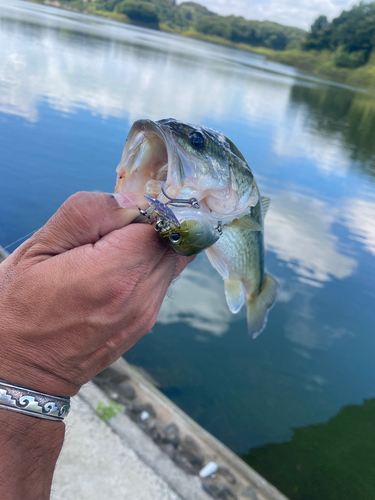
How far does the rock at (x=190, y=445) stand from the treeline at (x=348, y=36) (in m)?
78.6

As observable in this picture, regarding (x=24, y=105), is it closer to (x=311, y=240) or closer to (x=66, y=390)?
(x=311, y=240)

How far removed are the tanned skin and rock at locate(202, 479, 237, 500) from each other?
1663 mm

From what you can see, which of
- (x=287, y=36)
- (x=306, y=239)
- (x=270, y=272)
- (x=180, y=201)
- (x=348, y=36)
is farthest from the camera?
(x=287, y=36)

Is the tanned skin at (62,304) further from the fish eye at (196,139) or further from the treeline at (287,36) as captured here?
the treeline at (287,36)

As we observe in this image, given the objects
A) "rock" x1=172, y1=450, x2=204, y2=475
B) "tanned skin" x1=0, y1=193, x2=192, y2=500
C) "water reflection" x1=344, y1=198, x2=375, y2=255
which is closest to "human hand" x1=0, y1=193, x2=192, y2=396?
"tanned skin" x1=0, y1=193, x2=192, y2=500

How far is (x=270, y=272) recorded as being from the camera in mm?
5996

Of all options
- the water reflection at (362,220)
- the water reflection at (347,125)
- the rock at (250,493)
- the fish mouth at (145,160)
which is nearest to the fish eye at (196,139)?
the fish mouth at (145,160)

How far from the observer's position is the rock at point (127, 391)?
9.74 feet

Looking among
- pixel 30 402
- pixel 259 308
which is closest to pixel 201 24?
pixel 259 308

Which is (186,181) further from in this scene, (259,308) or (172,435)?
(172,435)

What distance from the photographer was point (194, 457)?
2.68m

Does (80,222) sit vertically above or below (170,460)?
above

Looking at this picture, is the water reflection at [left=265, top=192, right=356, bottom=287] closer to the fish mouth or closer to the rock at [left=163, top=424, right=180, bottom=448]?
the rock at [left=163, top=424, right=180, bottom=448]

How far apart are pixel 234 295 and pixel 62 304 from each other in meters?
1.63
